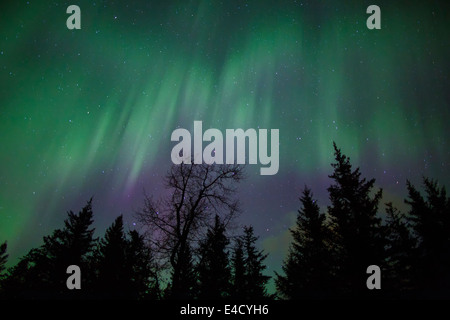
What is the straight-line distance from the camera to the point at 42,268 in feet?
67.7

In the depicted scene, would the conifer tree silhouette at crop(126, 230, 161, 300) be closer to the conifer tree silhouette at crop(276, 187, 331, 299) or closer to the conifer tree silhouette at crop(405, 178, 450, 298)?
the conifer tree silhouette at crop(276, 187, 331, 299)

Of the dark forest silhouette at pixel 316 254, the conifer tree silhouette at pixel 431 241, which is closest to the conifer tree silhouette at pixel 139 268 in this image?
the dark forest silhouette at pixel 316 254

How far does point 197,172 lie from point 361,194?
433 inches

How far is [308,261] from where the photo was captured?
16.6m

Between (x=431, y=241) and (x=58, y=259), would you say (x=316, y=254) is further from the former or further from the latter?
(x=58, y=259)

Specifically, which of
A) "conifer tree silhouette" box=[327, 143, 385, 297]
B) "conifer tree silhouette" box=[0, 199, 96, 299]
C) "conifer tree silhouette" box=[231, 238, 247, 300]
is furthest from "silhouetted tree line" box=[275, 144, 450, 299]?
"conifer tree silhouette" box=[0, 199, 96, 299]

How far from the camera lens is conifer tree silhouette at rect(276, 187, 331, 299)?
1517cm

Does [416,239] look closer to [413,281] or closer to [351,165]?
[413,281]

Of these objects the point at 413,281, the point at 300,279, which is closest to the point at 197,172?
the point at 300,279

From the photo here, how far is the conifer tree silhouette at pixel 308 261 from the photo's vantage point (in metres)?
15.2

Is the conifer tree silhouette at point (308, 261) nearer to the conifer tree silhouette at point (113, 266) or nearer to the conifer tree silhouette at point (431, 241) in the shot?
the conifer tree silhouette at point (431, 241)

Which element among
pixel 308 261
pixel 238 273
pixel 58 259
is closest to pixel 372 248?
pixel 308 261

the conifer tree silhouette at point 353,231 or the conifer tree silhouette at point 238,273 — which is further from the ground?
the conifer tree silhouette at point 353,231
